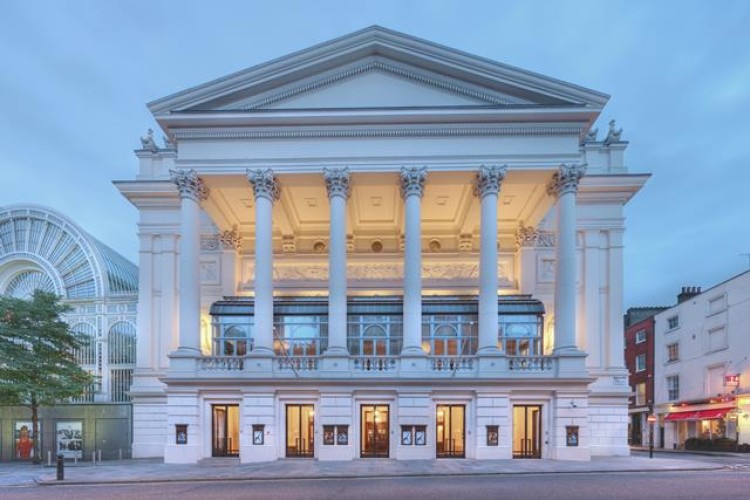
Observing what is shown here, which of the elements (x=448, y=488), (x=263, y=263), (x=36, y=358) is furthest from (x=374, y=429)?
(x=36, y=358)

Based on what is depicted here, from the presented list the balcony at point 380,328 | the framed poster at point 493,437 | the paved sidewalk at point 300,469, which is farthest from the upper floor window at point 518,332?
the paved sidewalk at point 300,469

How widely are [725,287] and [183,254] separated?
38.8 meters

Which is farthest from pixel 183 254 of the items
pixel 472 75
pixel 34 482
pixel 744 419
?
pixel 744 419

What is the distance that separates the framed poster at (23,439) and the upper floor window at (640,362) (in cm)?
5237

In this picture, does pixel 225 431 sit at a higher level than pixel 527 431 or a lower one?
lower

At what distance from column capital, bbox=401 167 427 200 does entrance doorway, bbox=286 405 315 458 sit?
41.1 feet

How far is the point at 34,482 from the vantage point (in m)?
21.8

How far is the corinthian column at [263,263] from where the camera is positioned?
28484mm

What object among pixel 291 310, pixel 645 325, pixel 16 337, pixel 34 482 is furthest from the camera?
pixel 645 325

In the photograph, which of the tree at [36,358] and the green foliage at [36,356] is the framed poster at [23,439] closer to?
the tree at [36,358]

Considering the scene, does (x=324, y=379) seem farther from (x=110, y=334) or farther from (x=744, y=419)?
(x=744, y=419)

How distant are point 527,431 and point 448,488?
37.6ft

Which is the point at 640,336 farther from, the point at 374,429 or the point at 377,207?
the point at 374,429

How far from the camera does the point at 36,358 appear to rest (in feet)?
102
